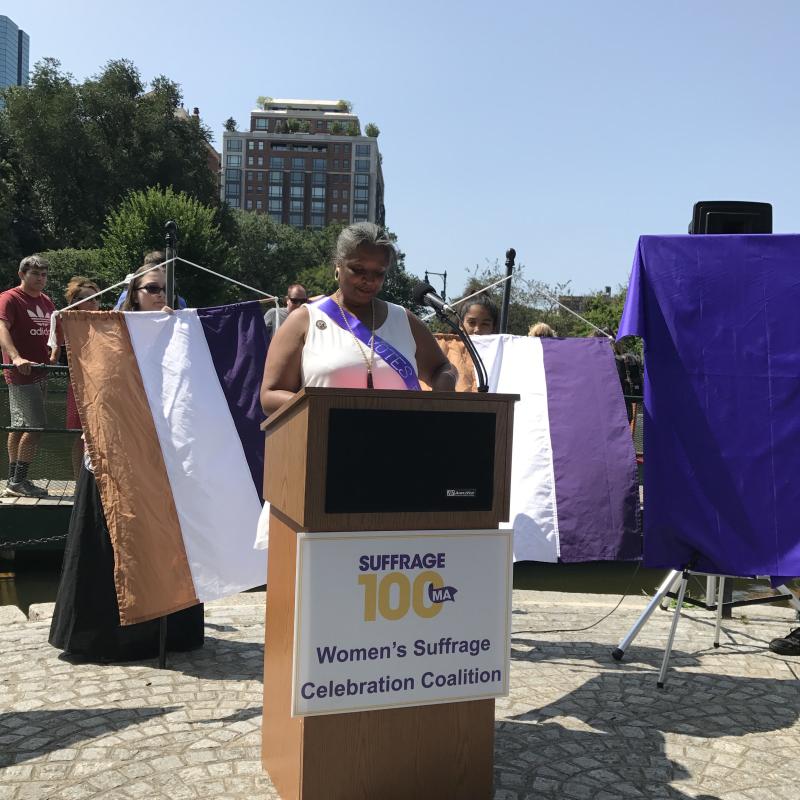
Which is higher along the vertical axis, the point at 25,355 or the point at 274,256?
the point at 274,256

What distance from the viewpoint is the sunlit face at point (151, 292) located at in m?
5.24

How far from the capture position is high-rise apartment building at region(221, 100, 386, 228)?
149625mm

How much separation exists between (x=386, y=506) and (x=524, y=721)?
184 centimetres

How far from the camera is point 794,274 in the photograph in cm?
445

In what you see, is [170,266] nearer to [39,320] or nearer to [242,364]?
[242,364]

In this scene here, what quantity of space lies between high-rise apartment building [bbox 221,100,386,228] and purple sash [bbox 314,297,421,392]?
476 ft

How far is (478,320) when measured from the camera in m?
6.45

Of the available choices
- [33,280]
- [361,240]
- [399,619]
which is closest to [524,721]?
[399,619]

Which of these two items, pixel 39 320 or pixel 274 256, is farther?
pixel 274 256

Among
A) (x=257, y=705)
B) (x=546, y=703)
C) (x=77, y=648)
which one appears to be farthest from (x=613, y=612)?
(x=77, y=648)

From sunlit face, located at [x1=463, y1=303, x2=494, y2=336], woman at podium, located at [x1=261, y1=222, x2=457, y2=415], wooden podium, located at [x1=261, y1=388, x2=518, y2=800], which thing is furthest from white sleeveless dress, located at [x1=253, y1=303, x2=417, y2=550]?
sunlit face, located at [x1=463, y1=303, x2=494, y2=336]

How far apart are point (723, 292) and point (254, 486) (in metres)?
2.75

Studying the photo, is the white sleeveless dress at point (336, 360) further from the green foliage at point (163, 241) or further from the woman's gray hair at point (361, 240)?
the green foliage at point (163, 241)

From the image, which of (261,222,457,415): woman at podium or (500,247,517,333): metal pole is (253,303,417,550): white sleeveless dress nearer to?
(261,222,457,415): woman at podium
